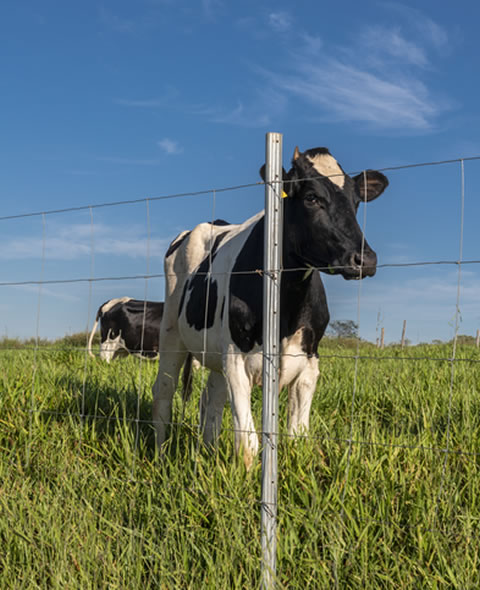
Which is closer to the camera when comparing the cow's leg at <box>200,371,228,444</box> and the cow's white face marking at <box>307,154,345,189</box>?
the cow's white face marking at <box>307,154,345,189</box>

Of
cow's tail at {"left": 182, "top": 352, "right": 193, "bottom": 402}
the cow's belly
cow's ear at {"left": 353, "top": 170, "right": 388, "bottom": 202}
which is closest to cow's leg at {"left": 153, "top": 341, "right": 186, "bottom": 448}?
cow's tail at {"left": 182, "top": 352, "right": 193, "bottom": 402}

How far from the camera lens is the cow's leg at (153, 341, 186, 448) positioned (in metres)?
5.58

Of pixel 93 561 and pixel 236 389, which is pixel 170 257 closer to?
pixel 236 389

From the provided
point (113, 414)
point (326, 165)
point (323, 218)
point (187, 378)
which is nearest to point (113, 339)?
point (113, 414)

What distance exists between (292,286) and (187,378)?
200cm

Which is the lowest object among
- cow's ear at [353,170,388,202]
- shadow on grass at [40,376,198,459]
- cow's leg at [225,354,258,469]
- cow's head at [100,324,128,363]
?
shadow on grass at [40,376,198,459]

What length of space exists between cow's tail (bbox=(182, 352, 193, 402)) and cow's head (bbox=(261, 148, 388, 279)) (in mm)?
2055

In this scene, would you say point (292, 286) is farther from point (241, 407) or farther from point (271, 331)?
point (271, 331)

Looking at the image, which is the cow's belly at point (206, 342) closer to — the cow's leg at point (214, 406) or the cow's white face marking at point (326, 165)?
the cow's leg at point (214, 406)

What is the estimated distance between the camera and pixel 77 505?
3795 mm

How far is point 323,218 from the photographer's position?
3768mm

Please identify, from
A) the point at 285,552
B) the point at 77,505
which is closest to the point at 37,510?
the point at 77,505

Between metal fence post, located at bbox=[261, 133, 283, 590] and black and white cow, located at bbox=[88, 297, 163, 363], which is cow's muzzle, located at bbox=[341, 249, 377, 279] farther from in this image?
black and white cow, located at bbox=[88, 297, 163, 363]

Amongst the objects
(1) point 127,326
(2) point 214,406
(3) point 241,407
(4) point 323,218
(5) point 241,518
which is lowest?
(5) point 241,518
